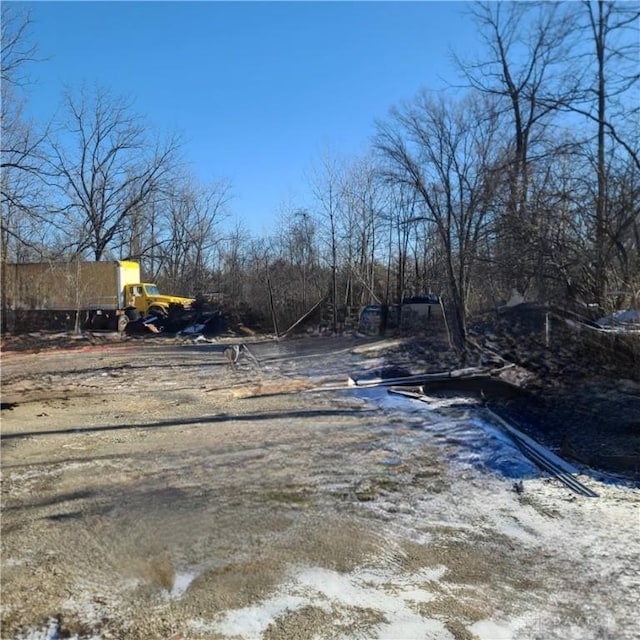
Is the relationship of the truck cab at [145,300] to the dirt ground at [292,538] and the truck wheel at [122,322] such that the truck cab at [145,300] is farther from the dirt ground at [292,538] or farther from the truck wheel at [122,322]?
the dirt ground at [292,538]

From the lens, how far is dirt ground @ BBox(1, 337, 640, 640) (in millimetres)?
2971

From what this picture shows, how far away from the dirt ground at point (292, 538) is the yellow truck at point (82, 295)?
69.6 feet

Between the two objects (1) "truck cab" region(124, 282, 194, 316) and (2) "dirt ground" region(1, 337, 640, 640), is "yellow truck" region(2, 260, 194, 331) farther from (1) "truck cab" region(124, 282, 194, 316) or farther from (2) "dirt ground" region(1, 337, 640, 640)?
(2) "dirt ground" region(1, 337, 640, 640)

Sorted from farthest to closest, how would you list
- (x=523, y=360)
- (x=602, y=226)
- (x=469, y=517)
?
(x=602, y=226), (x=523, y=360), (x=469, y=517)

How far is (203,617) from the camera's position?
2.96 m

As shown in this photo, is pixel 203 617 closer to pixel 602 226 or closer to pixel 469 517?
pixel 469 517

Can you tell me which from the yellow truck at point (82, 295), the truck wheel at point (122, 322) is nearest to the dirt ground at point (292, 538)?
the truck wheel at point (122, 322)

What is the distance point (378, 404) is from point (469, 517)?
4.44m

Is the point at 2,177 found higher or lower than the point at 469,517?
higher

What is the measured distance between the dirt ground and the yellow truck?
69.6ft

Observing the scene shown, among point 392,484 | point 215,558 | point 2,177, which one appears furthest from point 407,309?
point 215,558

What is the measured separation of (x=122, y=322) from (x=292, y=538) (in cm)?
2520

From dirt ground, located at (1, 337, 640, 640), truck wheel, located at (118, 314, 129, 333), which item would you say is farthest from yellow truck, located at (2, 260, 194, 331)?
dirt ground, located at (1, 337, 640, 640)

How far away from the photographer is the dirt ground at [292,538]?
2.97m
